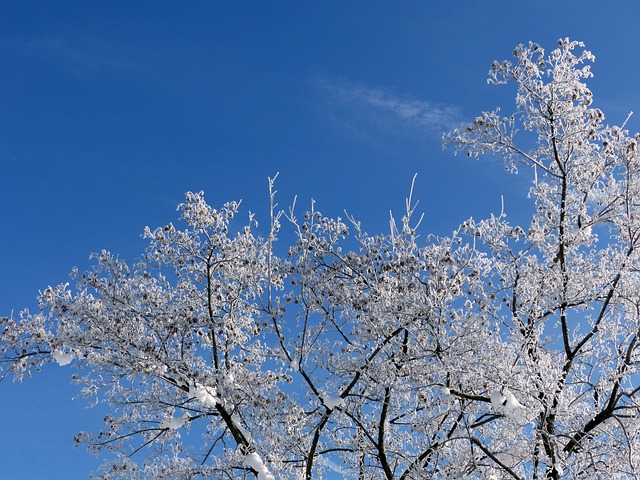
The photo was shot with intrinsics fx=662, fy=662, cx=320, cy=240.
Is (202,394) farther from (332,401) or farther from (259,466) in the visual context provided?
(332,401)

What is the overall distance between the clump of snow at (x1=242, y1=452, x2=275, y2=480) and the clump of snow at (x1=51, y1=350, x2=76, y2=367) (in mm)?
2768

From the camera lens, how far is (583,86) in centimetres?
781

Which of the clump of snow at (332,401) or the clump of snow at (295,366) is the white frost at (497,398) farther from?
the clump of snow at (295,366)

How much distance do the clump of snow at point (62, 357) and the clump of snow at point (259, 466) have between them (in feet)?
9.08

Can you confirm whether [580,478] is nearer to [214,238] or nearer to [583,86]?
[583,86]

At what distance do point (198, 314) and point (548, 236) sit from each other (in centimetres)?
485

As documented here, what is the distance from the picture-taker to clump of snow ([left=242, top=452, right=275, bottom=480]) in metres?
8.18

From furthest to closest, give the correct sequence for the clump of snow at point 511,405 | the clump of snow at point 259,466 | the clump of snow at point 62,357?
the clump of snow at point 62,357
the clump of snow at point 259,466
the clump of snow at point 511,405

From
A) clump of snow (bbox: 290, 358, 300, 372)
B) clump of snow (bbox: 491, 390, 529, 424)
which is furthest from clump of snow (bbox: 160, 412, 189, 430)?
clump of snow (bbox: 491, 390, 529, 424)

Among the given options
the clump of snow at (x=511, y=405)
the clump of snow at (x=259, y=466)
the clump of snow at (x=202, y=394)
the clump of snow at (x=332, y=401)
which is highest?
the clump of snow at (x=202, y=394)

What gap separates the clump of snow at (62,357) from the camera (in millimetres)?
8828

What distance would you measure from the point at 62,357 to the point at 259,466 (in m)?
3.03

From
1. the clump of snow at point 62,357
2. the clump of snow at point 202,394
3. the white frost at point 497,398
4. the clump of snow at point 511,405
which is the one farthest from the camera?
the clump of snow at point 62,357

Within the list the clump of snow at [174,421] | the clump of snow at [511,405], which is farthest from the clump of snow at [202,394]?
the clump of snow at [511,405]
